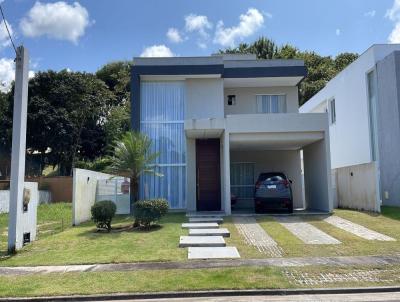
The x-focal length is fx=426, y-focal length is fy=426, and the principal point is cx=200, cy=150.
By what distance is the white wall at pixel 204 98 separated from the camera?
2008 cm

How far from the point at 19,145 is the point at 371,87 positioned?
17322mm

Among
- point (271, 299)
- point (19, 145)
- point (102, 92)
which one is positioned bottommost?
point (271, 299)

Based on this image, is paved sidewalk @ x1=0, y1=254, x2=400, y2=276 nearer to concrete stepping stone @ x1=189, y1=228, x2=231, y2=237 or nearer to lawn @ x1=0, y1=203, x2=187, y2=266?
lawn @ x1=0, y1=203, x2=187, y2=266

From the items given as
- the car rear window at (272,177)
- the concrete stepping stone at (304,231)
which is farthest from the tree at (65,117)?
the concrete stepping stone at (304,231)

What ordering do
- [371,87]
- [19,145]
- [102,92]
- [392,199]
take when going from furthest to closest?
[102,92] → [371,87] → [392,199] → [19,145]

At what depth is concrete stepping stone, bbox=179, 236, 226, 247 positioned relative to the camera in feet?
35.9

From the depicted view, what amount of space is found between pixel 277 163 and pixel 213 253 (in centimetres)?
1249

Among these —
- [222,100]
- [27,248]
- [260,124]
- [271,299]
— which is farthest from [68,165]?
[271,299]

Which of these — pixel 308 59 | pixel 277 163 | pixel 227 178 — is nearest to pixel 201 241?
pixel 227 178

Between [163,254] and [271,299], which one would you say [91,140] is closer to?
[163,254]

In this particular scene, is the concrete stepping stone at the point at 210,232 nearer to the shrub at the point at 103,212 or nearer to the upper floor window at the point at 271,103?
the shrub at the point at 103,212

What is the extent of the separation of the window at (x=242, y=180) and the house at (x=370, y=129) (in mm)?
4113

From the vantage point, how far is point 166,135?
1978cm

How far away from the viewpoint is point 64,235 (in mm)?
12820
